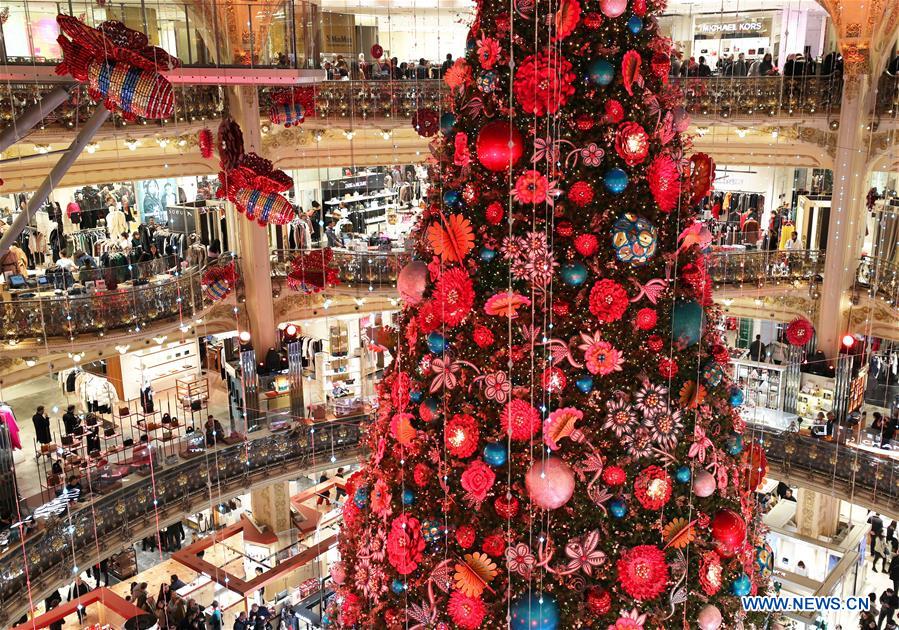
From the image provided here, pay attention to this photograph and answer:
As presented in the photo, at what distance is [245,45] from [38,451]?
9345 mm

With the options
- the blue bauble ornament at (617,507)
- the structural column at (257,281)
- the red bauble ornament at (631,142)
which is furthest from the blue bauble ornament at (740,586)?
the structural column at (257,281)

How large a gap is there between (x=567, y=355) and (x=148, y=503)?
9323 millimetres

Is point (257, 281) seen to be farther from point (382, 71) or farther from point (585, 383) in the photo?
point (585, 383)

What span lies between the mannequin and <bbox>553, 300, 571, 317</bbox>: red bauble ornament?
15401mm

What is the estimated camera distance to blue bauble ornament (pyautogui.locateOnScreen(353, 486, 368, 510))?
4.52 metres

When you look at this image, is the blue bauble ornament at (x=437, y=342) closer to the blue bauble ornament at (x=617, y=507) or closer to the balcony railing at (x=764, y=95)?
the blue bauble ornament at (x=617, y=507)

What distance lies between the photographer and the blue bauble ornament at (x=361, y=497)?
4523mm

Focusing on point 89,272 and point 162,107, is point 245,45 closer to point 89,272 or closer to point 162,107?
point 162,107

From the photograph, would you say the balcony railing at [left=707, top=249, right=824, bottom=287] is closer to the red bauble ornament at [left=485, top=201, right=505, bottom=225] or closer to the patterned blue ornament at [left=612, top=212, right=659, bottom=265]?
the patterned blue ornament at [left=612, top=212, right=659, bottom=265]

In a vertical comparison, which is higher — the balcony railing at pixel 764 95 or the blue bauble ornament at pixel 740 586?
the balcony railing at pixel 764 95

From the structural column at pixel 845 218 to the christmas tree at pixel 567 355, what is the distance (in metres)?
13.6

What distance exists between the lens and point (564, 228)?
370 cm

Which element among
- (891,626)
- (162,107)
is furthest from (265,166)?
(891,626)

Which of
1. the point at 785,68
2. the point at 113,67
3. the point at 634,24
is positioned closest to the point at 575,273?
the point at 634,24
